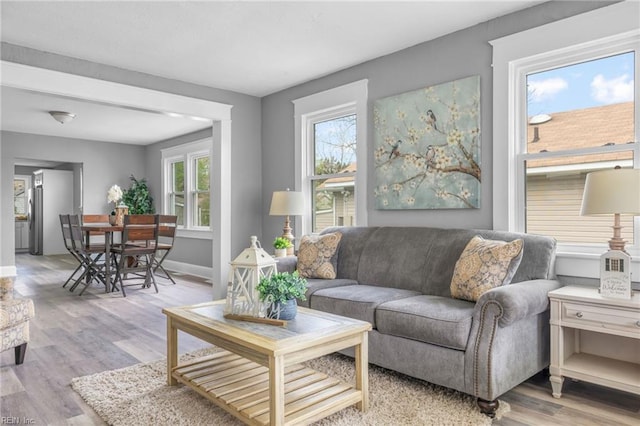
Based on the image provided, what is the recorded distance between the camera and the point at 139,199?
333 inches

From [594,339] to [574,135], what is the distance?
4.45ft

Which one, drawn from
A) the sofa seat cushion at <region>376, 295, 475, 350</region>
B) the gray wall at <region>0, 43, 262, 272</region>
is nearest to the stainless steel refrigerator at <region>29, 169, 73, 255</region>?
the gray wall at <region>0, 43, 262, 272</region>

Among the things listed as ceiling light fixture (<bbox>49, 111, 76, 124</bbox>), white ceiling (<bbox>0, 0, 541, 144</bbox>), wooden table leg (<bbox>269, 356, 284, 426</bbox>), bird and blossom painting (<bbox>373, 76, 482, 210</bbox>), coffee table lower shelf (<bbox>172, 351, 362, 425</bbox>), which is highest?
white ceiling (<bbox>0, 0, 541, 144</bbox>)

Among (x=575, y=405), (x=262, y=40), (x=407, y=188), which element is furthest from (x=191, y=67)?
(x=575, y=405)

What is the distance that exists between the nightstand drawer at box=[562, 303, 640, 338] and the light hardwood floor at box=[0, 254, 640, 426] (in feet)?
1.45

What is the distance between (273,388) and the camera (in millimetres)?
1823

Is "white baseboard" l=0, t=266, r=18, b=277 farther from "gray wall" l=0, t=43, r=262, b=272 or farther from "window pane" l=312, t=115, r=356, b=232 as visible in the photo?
"window pane" l=312, t=115, r=356, b=232

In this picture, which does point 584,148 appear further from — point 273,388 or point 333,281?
point 273,388

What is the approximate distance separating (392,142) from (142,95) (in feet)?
8.54

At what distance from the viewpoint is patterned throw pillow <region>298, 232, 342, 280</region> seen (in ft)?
11.9

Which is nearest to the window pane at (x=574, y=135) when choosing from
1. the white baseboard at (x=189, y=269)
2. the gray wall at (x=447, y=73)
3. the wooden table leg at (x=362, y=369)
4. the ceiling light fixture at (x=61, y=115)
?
the gray wall at (x=447, y=73)

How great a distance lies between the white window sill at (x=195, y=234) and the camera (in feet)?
22.7

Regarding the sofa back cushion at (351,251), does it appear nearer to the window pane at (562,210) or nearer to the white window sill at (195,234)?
the window pane at (562,210)

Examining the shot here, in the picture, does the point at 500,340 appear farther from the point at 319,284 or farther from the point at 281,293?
the point at 319,284
